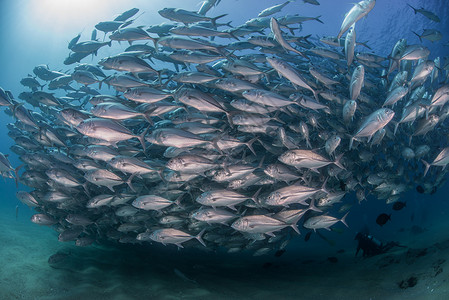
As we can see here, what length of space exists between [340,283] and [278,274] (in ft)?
7.05

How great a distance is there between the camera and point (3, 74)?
177 feet

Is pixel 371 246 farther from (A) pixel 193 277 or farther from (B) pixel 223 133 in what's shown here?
(B) pixel 223 133

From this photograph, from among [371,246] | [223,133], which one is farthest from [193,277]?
[371,246]

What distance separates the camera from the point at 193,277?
273 inches

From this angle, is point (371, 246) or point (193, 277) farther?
point (371, 246)

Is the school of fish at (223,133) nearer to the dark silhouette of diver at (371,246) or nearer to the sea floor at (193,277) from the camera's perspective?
the sea floor at (193,277)

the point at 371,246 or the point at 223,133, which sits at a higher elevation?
the point at 223,133

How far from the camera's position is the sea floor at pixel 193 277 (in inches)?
201

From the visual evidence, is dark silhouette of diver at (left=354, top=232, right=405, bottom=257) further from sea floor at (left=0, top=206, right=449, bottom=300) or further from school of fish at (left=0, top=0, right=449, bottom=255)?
school of fish at (left=0, top=0, right=449, bottom=255)

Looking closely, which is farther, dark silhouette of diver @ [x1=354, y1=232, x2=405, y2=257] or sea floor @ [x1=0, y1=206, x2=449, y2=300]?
dark silhouette of diver @ [x1=354, y1=232, x2=405, y2=257]

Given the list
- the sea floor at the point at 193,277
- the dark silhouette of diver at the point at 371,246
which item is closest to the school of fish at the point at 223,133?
the sea floor at the point at 193,277

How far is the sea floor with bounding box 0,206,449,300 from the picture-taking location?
510 cm

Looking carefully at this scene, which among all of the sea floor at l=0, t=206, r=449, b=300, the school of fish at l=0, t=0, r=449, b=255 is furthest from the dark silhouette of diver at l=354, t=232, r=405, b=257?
the school of fish at l=0, t=0, r=449, b=255

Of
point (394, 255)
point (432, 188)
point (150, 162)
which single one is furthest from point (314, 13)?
point (150, 162)
